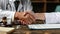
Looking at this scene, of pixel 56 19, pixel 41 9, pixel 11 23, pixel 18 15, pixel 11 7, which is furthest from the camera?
pixel 41 9

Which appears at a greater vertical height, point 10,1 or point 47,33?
point 10,1

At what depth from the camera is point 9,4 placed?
202 cm

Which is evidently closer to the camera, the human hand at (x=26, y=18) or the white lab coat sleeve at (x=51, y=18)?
the human hand at (x=26, y=18)

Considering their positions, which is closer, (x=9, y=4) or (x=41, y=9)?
(x=9, y=4)

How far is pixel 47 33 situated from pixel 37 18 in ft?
1.28

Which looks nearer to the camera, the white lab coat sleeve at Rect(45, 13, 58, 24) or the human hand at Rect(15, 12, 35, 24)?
the human hand at Rect(15, 12, 35, 24)

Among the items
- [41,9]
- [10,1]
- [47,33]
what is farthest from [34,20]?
[41,9]

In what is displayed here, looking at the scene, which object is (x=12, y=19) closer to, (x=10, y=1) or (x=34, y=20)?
(x=34, y=20)

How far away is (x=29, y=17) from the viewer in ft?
3.99

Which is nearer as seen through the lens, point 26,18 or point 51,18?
point 26,18

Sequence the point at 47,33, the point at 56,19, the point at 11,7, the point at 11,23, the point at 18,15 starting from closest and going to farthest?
the point at 47,33
the point at 11,23
the point at 18,15
the point at 56,19
the point at 11,7

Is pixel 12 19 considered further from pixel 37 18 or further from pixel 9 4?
pixel 9 4

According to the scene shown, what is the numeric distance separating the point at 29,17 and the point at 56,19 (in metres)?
0.33

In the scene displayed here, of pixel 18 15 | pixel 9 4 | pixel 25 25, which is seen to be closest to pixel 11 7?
pixel 9 4
